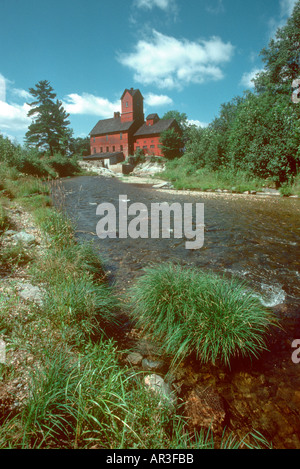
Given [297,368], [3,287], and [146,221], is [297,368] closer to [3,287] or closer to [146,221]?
[3,287]

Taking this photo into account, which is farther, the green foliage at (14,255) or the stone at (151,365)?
the green foliage at (14,255)

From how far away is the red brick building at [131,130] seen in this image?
44.7m

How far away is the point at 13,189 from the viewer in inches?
405

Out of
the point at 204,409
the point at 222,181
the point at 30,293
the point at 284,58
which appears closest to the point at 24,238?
the point at 30,293

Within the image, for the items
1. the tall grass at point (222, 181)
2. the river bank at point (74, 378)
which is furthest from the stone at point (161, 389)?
the tall grass at point (222, 181)

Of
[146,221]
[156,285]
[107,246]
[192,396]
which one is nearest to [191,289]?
[156,285]

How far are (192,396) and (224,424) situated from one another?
30 centimetres

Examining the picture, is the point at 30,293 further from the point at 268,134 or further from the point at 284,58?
the point at 284,58

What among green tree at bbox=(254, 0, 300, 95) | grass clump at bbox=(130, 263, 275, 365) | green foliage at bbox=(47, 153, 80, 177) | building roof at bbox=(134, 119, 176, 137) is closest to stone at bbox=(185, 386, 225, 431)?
grass clump at bbox=(130, 263, 275, 365)

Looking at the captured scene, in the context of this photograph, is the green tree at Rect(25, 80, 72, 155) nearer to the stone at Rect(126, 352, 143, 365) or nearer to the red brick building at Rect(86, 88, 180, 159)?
the red brick building at Rect(86, 88, 180, 159)

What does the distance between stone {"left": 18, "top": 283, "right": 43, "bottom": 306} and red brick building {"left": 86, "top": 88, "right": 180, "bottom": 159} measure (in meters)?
42.7

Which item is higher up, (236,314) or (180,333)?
(236,314)

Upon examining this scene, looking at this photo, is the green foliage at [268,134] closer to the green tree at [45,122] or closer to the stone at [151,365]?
the stone at [151,365]

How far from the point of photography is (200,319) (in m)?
2.39
